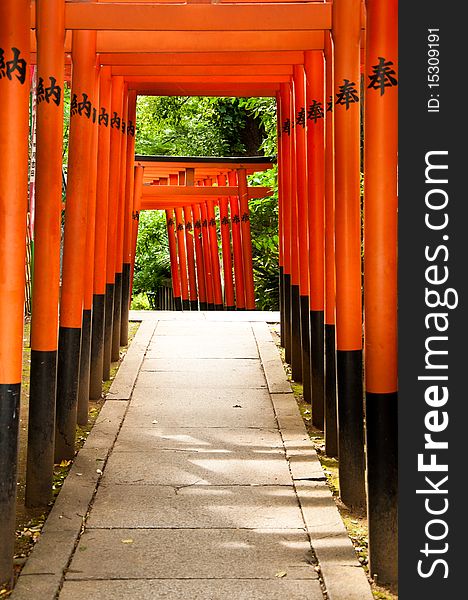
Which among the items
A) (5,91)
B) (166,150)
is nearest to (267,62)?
(5,91)

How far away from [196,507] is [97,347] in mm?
3610

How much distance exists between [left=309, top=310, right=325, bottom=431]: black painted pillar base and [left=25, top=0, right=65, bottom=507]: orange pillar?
2.69 meters

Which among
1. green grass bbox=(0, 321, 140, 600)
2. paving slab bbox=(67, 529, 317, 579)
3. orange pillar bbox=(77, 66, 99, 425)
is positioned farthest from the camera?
orange pillar bbox=(77, 66, 99, 425)

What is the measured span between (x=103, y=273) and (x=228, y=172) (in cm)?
1069

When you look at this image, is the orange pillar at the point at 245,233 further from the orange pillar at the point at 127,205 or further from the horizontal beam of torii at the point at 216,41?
the horizontal beam of torii at the point at 216,41

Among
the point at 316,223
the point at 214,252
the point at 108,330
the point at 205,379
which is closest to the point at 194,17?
the point at 316,223

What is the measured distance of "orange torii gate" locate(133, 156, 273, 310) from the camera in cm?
1862

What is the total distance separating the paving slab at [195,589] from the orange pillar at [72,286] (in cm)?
248

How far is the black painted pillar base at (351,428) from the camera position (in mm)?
6488

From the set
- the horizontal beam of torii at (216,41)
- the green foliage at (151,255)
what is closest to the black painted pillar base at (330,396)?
the horizontal beam of torii at (216,41)

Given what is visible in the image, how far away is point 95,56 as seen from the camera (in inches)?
315

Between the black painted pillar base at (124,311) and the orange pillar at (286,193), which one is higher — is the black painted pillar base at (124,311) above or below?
below

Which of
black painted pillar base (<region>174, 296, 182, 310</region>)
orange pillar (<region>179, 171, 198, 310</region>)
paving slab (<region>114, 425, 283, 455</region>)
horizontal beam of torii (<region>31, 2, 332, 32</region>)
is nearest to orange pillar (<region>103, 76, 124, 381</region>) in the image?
paving slab (<region>114, 425, 283, 455</region>)

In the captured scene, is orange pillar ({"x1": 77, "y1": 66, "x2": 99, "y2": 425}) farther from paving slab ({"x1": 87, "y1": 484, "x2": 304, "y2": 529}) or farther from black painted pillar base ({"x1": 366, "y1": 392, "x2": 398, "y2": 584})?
black painted pillar base ({"x1": 366, "y1": 392, "x2": 398, "y2": 584})
